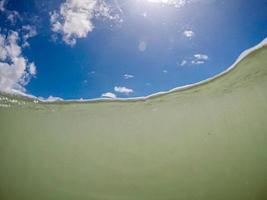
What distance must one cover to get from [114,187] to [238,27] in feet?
50.2

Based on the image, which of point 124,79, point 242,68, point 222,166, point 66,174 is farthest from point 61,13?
point 222,166

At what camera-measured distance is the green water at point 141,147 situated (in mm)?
14117

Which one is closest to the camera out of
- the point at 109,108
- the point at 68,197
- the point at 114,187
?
the point at 109,108

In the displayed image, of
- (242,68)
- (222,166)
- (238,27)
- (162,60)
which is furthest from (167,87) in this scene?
(222,166)

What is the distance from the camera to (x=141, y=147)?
79.5ft

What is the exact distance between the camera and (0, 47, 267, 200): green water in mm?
14117

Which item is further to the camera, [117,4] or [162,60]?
[162,60]

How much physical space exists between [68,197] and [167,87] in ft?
48.8

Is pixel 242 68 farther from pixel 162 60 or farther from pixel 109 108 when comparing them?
pixel 109 108

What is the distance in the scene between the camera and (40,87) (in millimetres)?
10242

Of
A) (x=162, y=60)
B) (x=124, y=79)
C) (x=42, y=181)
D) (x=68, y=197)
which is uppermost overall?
(x=162, y=60)

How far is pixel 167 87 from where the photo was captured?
10.4 meters

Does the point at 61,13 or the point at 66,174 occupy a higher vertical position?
the point at 61,13

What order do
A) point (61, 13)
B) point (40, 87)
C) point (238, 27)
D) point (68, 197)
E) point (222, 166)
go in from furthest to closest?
1. point (222, 166)
2. point (68, 197)
3. point (40, 87)
4. point (61, 13)
5. point (238, 27)
